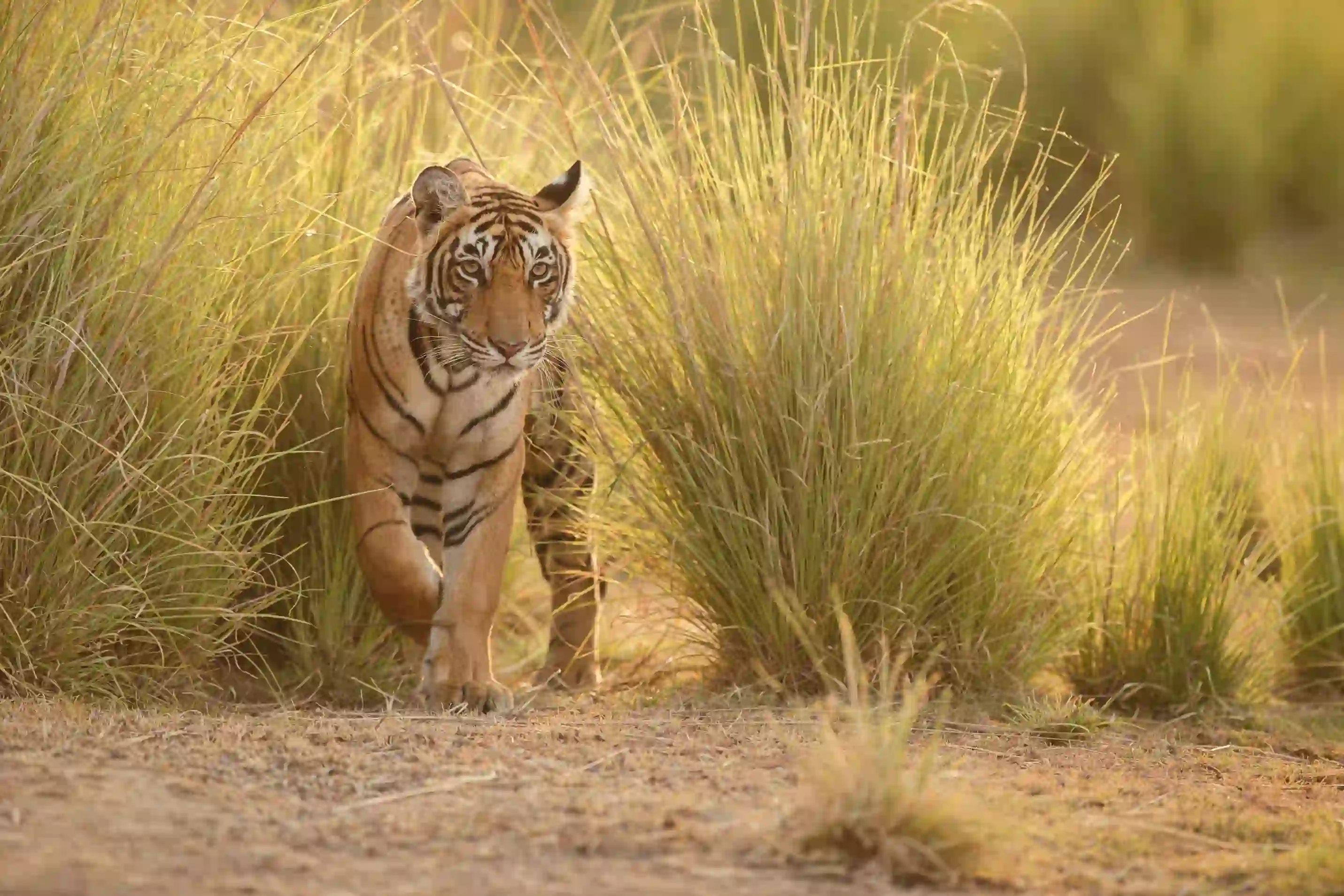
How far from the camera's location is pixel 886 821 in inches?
106

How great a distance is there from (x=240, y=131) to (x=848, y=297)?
56.9 inches

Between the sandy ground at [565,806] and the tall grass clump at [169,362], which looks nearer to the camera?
the sandy ground at [565,806]

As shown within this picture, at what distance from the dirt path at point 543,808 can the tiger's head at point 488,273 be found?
0.88 metres

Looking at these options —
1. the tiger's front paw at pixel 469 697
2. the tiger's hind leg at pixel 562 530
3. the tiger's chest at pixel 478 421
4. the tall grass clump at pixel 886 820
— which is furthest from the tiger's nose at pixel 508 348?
the tall grass clump at pixel 886 820

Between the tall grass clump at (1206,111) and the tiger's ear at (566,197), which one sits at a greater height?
the tall grass clump at (1206,111)

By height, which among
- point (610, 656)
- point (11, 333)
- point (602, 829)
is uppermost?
point (11, 333)

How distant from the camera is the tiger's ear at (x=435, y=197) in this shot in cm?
421

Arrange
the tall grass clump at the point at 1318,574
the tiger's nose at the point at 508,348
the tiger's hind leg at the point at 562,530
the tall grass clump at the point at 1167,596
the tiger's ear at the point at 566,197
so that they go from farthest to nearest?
the tall grass clump at the point at 1318,574 < the tiger's hind leg at the point at 562,530 < the tall grass clump at the point at 1167,596 < the tiger's ear at the point at 566,197 < the tiger's nose at the point at 508,348

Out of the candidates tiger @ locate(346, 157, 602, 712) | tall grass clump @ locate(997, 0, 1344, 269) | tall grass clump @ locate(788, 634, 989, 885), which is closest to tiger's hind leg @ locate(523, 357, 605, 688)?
tiger @ locate(346, 157, 602, 712)

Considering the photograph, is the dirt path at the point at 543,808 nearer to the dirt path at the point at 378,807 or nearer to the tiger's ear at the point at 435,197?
the dirt path at the point at 378,807

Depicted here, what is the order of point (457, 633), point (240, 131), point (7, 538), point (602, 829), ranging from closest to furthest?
point (602, 829) < point (7, 538) < point (240, 131) < point (457, 633)

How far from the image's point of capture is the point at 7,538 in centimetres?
365

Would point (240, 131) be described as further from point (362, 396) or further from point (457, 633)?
point (457, 633)

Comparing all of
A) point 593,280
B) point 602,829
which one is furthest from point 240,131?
point 602,829
